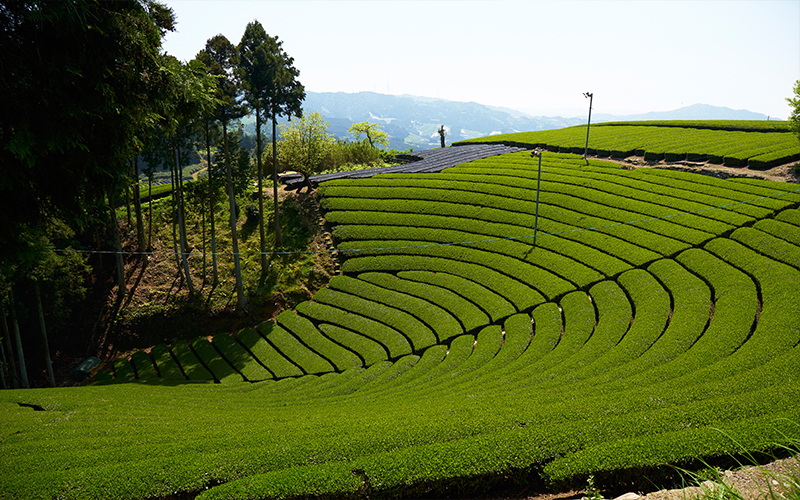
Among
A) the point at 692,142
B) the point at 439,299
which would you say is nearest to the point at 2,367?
the point at 439,299

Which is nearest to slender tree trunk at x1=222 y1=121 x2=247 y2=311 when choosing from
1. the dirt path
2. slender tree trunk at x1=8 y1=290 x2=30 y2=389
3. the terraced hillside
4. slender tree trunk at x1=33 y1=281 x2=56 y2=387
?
slender tree trunk at x1=33 y1=281 x2=56 y2=387

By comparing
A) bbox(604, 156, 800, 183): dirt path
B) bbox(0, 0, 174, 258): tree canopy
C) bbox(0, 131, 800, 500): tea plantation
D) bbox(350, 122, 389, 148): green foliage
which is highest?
bbox(350, 122, 389, 148): green foliage

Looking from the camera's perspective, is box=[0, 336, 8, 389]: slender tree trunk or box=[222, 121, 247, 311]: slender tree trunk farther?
box=[222, 121, 247, 311]: slender tree trunk

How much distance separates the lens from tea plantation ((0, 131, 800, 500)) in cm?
983

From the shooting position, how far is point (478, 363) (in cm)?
2134

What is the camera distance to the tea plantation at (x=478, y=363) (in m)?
9.83

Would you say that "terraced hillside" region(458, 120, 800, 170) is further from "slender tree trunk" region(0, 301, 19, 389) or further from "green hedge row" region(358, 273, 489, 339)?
"slender tree trunk" region(0, 301, 19, 389)

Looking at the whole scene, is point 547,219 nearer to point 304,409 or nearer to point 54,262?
point 304,409

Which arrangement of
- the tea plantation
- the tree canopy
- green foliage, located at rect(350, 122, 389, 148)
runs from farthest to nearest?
green foliage, located at rect(350, 122, 389, 148)
the tea plantation
the tree canopy

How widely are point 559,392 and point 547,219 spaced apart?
2279cm

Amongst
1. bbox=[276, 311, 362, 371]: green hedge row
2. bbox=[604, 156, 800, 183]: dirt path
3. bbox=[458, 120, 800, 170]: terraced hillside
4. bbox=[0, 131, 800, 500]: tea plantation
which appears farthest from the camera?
bbox=[458, 120, 800, 170]: terraced hillside

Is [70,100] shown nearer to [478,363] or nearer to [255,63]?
[478,363]

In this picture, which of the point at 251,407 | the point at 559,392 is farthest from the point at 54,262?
the point at 559,392

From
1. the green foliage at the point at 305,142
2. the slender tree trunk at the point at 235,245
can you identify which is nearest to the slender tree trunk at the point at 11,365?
the slender tree trunk at the point at 235,245
